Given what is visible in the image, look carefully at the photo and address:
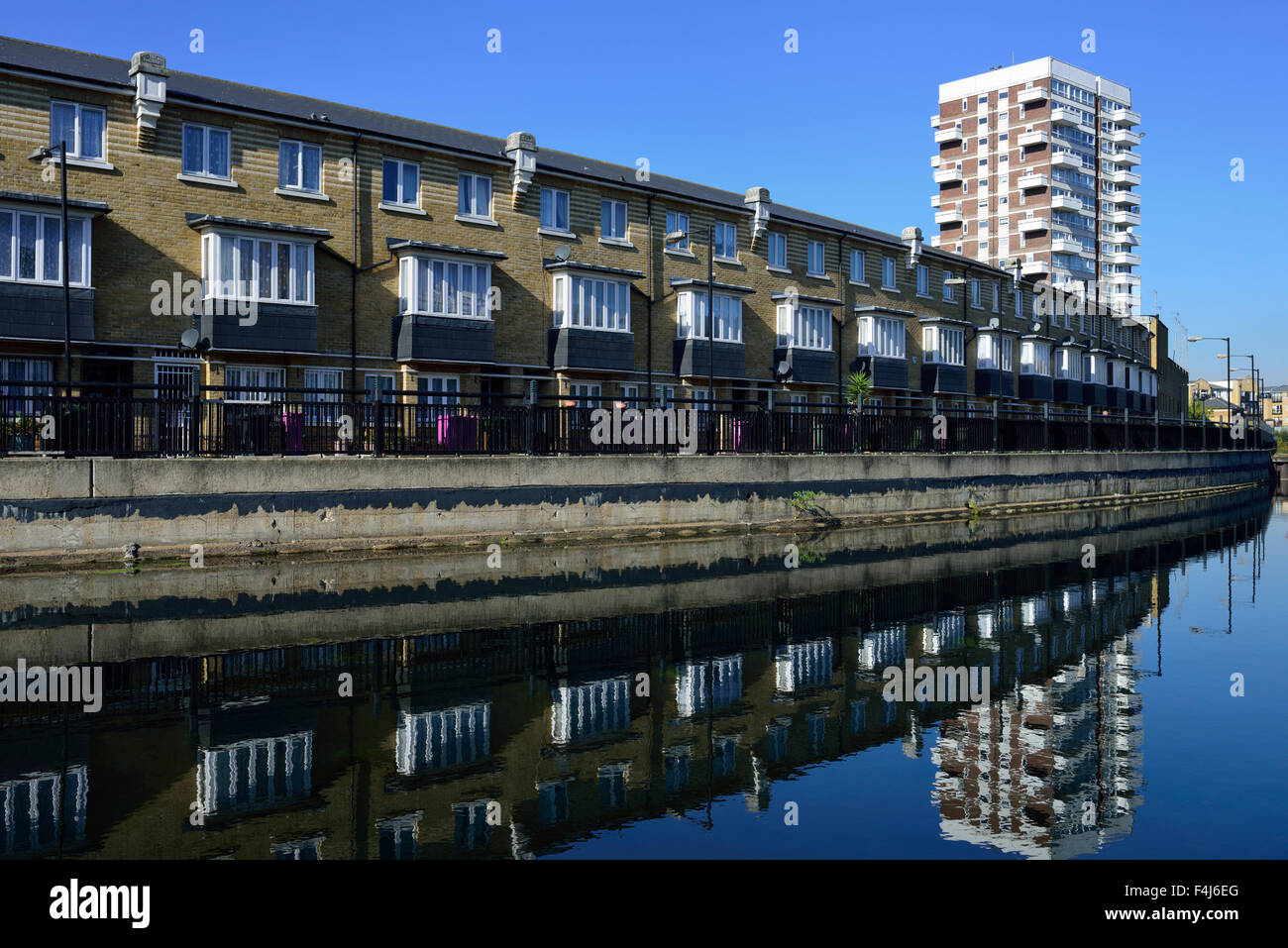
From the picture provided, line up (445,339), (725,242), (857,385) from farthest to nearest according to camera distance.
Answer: (857,385)
(725,242)
(445,339)

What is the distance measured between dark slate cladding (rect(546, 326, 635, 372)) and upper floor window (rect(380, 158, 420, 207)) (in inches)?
248

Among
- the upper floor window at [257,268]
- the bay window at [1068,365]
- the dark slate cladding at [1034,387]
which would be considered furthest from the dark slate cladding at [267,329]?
the bay window at [1068,365]

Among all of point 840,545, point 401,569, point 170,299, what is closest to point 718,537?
point 840,545

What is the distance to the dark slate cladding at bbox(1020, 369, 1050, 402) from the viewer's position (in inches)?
2379

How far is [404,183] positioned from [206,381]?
353 inches

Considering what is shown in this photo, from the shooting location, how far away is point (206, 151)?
1062 inches

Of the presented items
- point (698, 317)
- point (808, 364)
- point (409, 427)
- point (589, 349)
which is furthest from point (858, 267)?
point (409, 427)

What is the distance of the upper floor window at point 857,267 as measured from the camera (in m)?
47.1

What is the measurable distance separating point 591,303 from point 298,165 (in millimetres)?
10599

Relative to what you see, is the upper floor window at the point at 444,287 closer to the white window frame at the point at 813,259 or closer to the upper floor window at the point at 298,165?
the upper floor window at the point at 298,165

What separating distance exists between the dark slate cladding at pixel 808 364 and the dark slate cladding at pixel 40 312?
2623 centimetres

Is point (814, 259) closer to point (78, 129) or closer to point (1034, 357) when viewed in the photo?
point (1034, 357)
